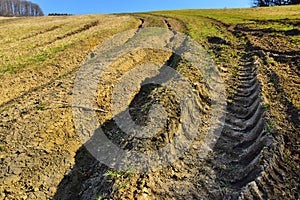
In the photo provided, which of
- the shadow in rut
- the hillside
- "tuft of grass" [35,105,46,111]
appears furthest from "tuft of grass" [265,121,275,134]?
"tuft of grass" [35,105,46,111]

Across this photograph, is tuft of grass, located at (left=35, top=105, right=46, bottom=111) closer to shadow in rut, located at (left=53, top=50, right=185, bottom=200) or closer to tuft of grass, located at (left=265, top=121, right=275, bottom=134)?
shadow in rut, located at (left=53, top=50, right=185, bottom=200)

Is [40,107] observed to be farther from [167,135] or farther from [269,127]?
[269,127]

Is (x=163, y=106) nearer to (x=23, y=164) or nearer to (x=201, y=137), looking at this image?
(x=201, y=137)

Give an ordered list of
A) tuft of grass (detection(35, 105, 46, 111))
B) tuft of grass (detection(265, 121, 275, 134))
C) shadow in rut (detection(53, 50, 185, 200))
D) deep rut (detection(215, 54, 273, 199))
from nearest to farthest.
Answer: deep rut (detection(215, 54, 273, 199)) < shadow in rut (detection(53, 50, 185, 200)) < tuft of grass (detection(265, 121, 275, 134)) < tuft of grass (detection(35, 105, 46, 111))

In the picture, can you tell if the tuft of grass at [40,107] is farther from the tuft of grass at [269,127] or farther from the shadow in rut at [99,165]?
the tuft of grass at [269,127]

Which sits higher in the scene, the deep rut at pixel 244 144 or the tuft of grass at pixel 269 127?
the tuft of grass at pixel 269 127

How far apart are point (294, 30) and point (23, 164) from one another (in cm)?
1598

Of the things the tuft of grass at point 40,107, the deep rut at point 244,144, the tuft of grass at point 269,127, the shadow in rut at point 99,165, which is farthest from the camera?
the tuft of grass at point 40,107

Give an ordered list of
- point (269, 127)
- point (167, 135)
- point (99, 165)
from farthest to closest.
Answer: point (99, 165)
point (167, 135)
point (269, 127)

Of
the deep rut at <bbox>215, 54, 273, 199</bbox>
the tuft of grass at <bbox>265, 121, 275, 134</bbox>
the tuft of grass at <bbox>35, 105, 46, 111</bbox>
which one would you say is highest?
the tuft of grass at <bbox>265, 121, 275, 134</bbox>

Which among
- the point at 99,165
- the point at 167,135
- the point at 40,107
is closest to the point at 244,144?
the point at 167,135

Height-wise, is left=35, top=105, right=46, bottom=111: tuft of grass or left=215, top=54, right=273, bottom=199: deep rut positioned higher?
left=215, top=54, right=273, bottom=199: deep rut

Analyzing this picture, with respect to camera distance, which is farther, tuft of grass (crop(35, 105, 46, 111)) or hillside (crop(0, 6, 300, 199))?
tuft of grass (crop(35, 105, 46, 111))

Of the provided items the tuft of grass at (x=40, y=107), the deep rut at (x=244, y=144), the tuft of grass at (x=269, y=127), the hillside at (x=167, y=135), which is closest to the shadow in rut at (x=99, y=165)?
the hillside at (x=167, y=135)
